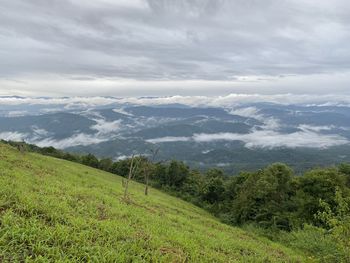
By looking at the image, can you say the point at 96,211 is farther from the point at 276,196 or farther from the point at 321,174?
the point at 276,196

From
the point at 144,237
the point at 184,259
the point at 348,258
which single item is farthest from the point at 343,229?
the point at 144,237

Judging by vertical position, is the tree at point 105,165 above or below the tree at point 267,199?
below

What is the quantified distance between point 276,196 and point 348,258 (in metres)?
49.5

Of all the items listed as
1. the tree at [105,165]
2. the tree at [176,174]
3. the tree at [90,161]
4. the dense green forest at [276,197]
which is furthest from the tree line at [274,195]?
the tree at [90,161]

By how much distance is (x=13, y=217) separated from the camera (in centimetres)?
1079

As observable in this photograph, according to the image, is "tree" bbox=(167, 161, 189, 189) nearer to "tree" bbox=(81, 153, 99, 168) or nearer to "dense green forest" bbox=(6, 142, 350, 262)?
"dense green forest" bbox=(6, 142, 350, 262)

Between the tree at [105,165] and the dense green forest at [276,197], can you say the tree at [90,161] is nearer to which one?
the tree at [105,165]

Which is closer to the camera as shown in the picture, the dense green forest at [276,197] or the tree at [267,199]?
the dense green forest at [276,197]

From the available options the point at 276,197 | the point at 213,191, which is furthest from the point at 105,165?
Result: the point at 276,197

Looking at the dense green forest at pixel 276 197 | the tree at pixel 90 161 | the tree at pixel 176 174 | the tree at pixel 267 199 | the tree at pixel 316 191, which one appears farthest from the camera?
the tree at pixel 90 161

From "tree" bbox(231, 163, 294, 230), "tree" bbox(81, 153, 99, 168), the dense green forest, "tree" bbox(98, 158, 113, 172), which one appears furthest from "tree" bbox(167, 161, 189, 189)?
"tree" bbox(231, 163, 294, 230)

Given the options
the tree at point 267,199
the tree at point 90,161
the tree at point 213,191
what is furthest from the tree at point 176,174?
the tree at point 267,199

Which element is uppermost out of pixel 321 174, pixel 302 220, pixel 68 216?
pixel 68 216

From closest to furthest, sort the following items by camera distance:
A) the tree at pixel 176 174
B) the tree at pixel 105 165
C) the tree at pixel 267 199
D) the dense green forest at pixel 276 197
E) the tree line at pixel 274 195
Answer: the dense green forest at pixel 276 197 → the tree line at pixel 274 195 → the tree at pixel 267 199 → the tree at pixel 176 174 → the tree at pixel 105 165
